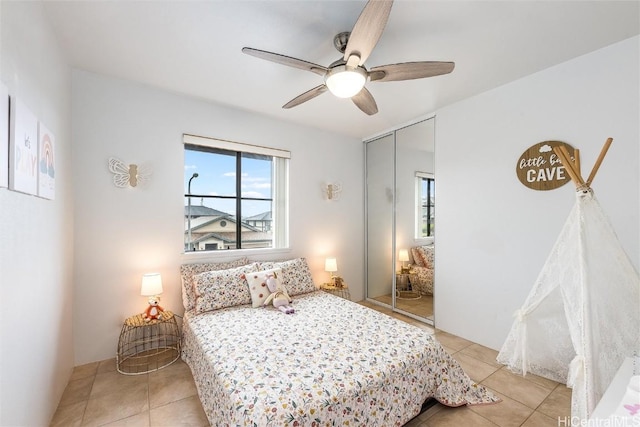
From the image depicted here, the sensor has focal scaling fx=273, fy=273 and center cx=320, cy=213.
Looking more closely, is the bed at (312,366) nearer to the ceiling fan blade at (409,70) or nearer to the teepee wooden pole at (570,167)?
the teepee wooden pole at (570,167)

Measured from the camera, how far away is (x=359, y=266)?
4.48 meters

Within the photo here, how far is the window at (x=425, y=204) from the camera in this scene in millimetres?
3471

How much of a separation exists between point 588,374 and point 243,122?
3619mm

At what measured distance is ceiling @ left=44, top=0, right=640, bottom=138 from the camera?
1743mm

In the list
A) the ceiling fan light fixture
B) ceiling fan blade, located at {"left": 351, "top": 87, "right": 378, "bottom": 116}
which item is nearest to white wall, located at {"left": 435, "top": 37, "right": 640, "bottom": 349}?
ceiling fan blade, located at {"left": 351, "top": 87, "right": 378, "bottom": 116}

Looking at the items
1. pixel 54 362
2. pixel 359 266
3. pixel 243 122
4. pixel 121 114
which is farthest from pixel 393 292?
pixel 121 114

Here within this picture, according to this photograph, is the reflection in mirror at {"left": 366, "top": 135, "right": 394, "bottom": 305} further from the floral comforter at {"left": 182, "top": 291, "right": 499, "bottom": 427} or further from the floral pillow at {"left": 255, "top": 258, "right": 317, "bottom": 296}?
the floral comforter at {"left": 182, "top": 291, "right": 499, "bottom": 427}

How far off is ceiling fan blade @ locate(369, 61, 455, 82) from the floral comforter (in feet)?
6.10

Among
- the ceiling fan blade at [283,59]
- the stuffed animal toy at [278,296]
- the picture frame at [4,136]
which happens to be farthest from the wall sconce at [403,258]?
the picture frame at [4,136]

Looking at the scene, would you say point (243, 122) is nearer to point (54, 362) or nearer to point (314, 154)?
point (314, 154)

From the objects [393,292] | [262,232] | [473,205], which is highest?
[473,205]

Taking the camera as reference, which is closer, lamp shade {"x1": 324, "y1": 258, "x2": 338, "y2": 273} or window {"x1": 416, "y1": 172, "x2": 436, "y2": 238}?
window {"x1": 416, "y1": 172, "x2": 436, "y2": 238}

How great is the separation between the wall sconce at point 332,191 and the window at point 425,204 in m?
1.16

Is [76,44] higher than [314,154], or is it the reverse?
[76,44]
